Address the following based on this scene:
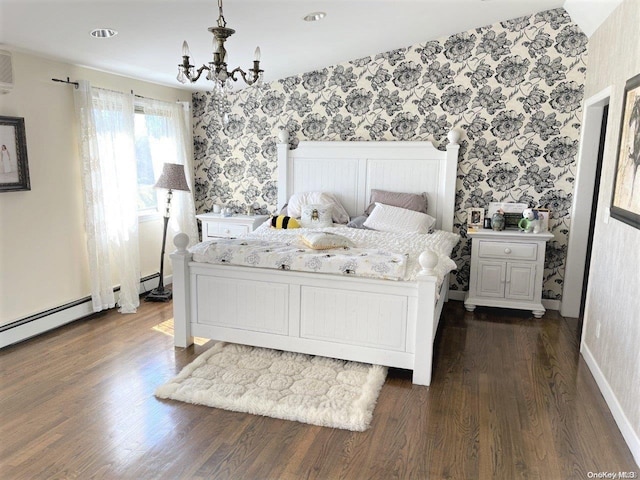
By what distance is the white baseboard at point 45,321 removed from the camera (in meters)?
3.60

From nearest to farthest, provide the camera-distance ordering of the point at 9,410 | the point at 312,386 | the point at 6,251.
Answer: the point at 9,410 < the point at 312,386 < the point at 6,251

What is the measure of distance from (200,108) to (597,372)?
481cm

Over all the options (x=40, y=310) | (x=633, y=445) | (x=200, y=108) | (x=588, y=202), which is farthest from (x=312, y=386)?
(x=200, y=108)

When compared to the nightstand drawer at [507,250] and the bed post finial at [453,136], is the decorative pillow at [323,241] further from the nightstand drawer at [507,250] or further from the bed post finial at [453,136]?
the bed post finial at [453,136]

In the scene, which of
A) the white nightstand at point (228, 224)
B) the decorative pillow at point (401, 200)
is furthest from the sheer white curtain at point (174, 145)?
the decorative pillow at point (401, 200)

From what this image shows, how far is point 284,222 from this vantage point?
4.59m

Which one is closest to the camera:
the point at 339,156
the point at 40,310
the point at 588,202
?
the point at 40,310

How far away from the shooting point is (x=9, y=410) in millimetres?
2709

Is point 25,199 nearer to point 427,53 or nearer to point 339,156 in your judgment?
point 339,156

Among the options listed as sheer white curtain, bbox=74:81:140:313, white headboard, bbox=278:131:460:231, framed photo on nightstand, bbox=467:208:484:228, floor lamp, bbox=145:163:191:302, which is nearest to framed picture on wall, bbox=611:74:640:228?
framed photo on nightstand, bbox=467:208:484:228

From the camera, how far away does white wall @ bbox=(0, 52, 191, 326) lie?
3590mm

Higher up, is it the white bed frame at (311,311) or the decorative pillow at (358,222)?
the decorative pillow at (358,222)

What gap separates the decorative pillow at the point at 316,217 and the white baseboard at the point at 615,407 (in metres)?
2.46

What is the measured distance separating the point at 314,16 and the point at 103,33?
1503mm
